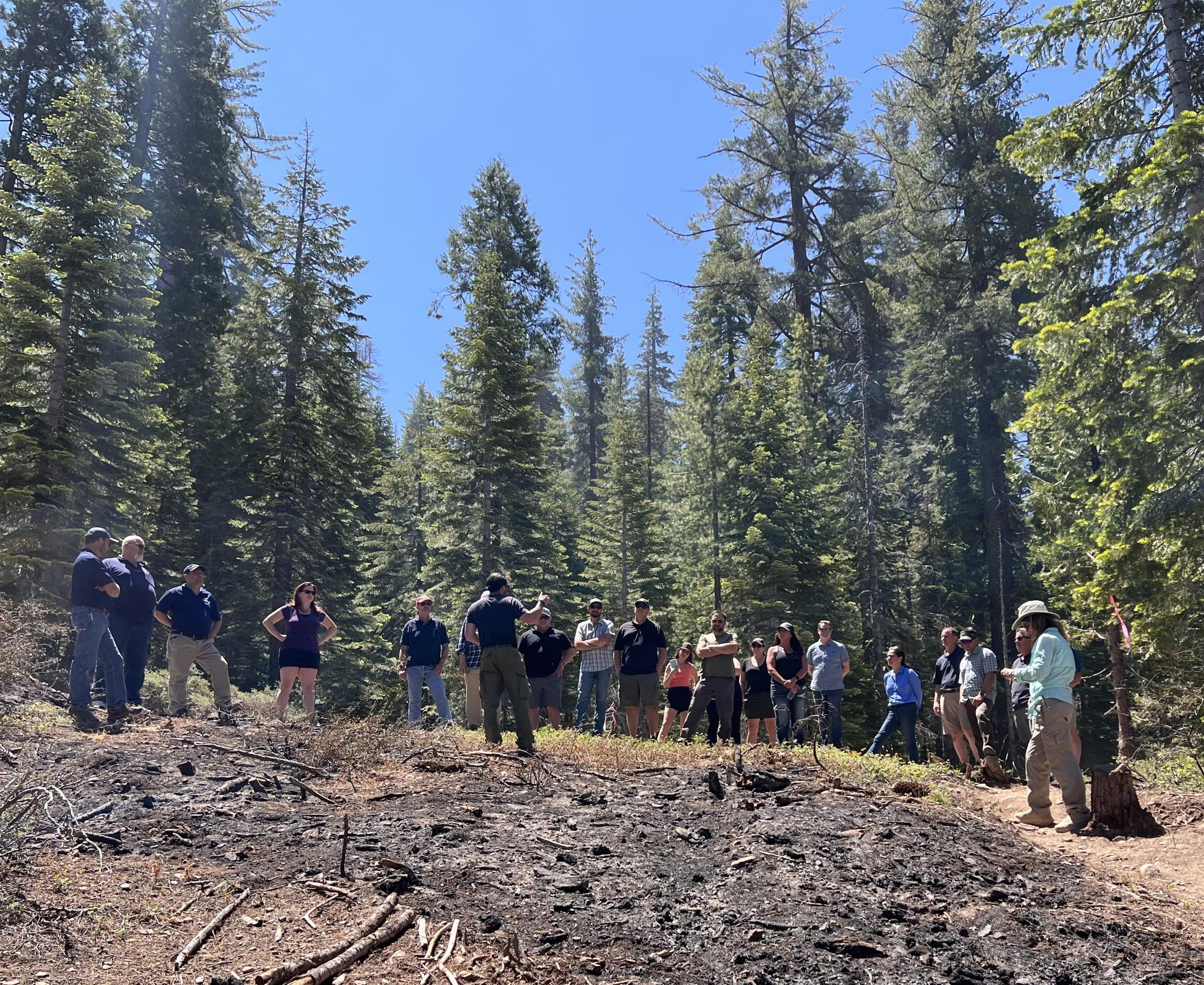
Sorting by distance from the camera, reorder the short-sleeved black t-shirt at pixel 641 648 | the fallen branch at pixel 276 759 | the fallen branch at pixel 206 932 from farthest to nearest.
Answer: the short-sleeved black t-shirt at pixel 641 648, the fallen branch at pixel 276 759, the fallen branch at pixel 206 932

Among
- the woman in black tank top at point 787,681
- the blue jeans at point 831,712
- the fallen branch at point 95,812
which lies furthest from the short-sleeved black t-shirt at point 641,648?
the fallen branch at point 95,812

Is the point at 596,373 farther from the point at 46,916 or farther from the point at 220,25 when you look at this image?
the point at 46,916

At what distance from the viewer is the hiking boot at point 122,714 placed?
9.66m

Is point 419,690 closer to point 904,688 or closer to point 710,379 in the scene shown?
point 904,688

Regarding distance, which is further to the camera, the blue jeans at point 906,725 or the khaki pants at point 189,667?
the blue jeans at point 906,725

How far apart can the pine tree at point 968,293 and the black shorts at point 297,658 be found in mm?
21368

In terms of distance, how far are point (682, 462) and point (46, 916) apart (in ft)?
81.4

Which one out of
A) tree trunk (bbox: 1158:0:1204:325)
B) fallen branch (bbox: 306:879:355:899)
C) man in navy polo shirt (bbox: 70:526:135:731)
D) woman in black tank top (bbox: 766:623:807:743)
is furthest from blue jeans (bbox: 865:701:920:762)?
man in navy polo shirt (bbox: 70:526:135:731)

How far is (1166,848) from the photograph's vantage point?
6801mm

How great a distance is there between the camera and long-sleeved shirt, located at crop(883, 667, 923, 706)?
38.1ft

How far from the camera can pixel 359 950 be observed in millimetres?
4199

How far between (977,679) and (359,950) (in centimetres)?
940

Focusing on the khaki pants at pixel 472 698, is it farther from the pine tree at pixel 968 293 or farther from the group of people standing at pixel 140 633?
the pine tree at pixel 968 293

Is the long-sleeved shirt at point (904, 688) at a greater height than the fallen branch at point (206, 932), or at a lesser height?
greater
